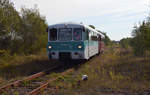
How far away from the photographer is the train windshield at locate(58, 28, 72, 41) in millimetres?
12900

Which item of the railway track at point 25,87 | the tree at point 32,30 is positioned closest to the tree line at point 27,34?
the tree at point 32,30

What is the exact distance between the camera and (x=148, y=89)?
23.0 feet

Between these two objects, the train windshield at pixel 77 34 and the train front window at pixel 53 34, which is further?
the train front window at pixel 53 34

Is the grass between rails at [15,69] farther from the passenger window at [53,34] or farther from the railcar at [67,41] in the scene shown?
the passenger window at [53,34]

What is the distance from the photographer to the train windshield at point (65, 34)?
12.9 meters

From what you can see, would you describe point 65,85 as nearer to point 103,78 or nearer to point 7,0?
point 103,78

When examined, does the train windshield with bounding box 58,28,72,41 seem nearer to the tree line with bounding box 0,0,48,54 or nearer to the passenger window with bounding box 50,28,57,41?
the passenger window with bounding box 50,28,57,41

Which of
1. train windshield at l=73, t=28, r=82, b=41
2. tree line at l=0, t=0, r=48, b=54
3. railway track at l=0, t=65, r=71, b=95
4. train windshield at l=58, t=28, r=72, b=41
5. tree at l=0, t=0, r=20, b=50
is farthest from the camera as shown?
tree line at l=0, t=0, r=48, b=54

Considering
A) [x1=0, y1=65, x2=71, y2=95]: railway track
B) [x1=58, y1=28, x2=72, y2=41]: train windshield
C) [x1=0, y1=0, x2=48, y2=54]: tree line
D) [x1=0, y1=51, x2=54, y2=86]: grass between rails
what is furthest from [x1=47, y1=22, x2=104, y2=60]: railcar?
[x1=0, y1=0, x2=48, y2=54]: tree line

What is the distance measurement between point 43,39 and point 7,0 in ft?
29.5

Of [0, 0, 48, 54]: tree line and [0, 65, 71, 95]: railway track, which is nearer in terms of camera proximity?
[0, 65, 71, 95]: railway track

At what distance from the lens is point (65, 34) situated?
13.0 meters

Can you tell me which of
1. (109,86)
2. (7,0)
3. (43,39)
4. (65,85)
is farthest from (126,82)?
(43,39)

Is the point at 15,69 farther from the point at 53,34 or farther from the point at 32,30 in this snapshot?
the point at 32,30
